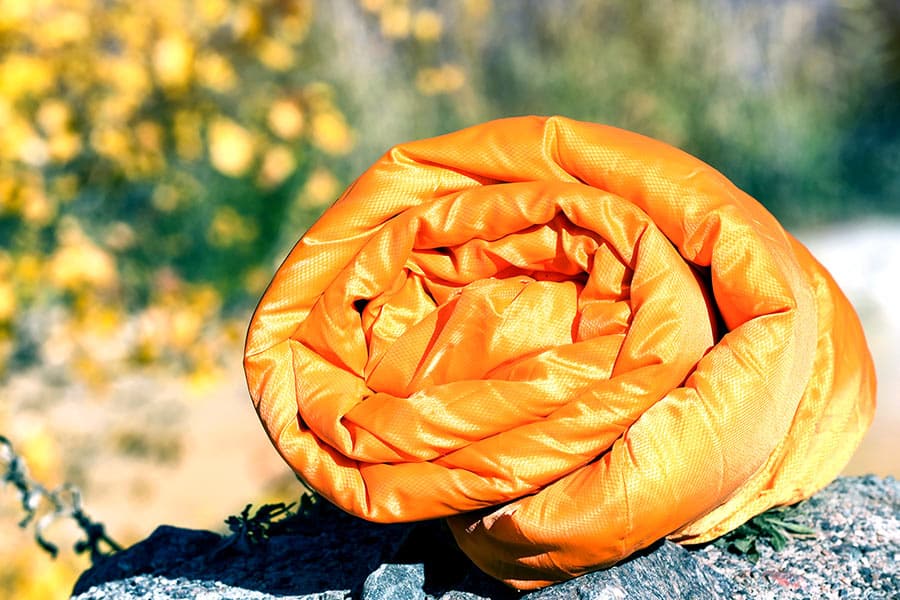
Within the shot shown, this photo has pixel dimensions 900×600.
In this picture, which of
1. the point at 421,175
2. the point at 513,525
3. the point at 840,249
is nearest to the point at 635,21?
the point at 840,249

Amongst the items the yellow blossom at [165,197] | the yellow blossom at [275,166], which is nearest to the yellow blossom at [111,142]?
the yellow blossom at [165,197]

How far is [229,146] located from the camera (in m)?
3.66

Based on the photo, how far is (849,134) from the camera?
183 inches

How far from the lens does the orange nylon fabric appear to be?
122 cm

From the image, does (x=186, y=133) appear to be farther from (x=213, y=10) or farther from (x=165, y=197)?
(x=213, y=10)

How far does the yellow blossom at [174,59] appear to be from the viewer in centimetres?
360

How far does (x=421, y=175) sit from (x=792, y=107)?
3621 mm

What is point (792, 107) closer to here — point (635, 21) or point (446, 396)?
point (635, 21)

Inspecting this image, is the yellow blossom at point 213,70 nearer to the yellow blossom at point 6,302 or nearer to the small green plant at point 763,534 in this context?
the yellow blossom at point 6,302

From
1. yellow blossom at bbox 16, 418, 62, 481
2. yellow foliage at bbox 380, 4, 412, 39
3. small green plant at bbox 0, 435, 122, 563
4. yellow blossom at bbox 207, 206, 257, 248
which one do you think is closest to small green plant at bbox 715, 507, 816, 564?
small green plant at bbox 0, 435, 122, 563

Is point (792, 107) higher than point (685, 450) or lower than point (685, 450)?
higher

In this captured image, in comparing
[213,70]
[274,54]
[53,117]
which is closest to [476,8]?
[274,54]

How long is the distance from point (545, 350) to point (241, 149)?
2.56 m

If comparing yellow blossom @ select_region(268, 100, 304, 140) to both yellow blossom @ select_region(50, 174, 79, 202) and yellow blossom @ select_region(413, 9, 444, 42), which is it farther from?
yellow blossom @ select_region(413, 9, 444, 42)
